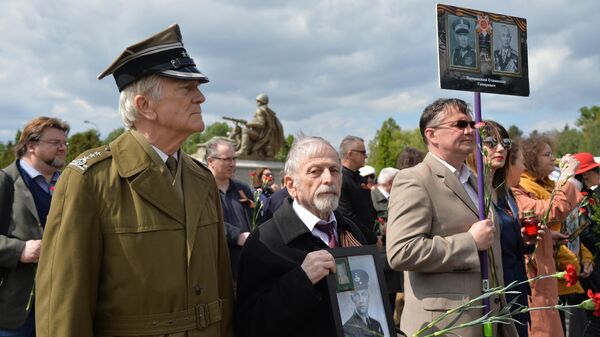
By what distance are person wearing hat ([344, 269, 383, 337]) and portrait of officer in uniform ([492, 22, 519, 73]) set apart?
5.91 feet

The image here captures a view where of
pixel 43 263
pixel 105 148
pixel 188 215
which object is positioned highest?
pixel 105 148

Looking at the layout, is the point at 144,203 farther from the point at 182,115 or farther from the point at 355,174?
the point at 355,174

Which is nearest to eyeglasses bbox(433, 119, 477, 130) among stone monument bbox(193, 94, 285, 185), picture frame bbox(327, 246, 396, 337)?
picture frame bbox(327, 246, 396, 337)

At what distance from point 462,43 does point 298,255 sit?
5.60 feet

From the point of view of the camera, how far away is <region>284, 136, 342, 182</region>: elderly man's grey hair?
10.8ft

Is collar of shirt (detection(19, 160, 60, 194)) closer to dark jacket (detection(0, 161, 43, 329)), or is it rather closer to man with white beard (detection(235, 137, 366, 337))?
dark jacket (detection(0, 161, 43, 329))

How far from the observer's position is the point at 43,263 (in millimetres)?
2432

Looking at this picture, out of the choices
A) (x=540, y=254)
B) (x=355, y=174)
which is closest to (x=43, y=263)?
(x=540, y=254)

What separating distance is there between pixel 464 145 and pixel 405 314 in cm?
114

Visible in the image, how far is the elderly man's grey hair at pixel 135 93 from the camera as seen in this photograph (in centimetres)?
273

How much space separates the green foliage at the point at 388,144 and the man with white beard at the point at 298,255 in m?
50.5

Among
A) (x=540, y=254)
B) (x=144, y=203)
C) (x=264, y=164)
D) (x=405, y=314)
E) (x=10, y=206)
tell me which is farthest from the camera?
(x=264, y=164)

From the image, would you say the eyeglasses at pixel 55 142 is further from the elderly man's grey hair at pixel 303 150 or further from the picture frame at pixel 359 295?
the picture frame at pixel 359 295

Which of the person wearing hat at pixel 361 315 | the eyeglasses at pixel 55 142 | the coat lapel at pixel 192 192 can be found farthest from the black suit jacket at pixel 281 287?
the eyeglasses at pixel 55 142
